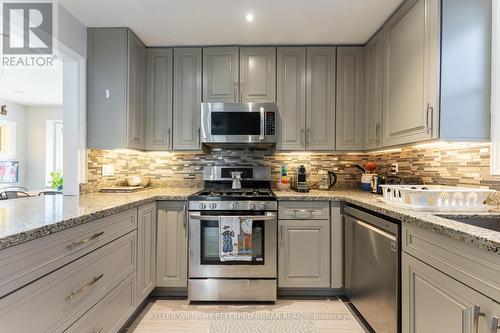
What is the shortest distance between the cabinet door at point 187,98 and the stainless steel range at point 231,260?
706 mm

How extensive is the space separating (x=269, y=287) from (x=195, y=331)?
2.17 ft

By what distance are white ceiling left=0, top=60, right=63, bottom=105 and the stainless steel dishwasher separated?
3688 millimetres

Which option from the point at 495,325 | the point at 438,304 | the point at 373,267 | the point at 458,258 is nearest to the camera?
the point at 495,325

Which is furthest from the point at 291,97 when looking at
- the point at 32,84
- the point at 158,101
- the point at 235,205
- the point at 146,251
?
the point at 32,84

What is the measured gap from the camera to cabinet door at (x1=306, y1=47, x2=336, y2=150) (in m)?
2.62

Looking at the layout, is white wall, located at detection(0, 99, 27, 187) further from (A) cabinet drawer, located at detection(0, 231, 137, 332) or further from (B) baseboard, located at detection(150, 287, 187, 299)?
(A) cabinet drawer, located at detection(0, 231, 137, 332)

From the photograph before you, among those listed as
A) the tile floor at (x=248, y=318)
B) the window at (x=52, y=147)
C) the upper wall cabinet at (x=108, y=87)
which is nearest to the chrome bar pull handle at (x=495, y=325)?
the tile floor at (x=248, y=318)

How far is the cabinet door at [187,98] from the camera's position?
265 cm

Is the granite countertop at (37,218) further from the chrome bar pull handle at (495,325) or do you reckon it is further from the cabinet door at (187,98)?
the chrome bar pull handle at (495,325)

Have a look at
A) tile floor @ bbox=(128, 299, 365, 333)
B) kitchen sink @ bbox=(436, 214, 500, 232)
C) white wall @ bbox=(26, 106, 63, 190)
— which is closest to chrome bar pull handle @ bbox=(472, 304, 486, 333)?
kitchen sink @ bbox=(436, 214, 500, 232)

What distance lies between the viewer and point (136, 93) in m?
2.48

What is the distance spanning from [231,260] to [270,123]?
1.29 meters

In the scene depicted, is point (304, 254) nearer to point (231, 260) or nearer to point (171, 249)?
point (231, 260)

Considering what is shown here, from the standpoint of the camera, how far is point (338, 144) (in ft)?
8.66
